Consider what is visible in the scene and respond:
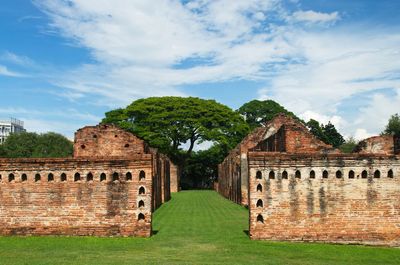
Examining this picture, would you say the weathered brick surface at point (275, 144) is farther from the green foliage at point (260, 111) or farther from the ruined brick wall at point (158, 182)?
the green foliage at point (260, 111)

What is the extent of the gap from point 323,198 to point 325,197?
0.06 meters

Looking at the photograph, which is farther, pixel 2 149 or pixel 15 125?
pixel 15 125

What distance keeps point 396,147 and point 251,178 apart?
532 cm

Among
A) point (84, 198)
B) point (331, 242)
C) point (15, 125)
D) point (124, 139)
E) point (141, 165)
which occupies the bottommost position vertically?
point (331, 242)

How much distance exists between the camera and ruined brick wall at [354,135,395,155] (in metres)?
16.9

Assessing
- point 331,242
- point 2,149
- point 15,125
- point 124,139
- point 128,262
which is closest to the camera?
point 128,262

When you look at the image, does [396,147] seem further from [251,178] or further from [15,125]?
[15,125]

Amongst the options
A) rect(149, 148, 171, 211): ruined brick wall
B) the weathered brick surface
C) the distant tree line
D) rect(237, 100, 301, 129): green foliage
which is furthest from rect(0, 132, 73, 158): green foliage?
the weathered brick surface

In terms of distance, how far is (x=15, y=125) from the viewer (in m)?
114

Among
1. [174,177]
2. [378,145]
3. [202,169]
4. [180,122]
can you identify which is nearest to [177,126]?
[180,122]

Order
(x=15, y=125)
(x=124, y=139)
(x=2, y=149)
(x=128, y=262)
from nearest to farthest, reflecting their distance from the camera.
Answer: (x=128, y=262)
(x=124, y=139)
(x=2, y=149)
(x=15, y=125)

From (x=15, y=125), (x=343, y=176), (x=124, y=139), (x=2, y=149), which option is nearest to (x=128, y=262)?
(x=343, y=176)

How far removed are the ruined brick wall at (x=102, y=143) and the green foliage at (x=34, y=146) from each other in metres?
33.3

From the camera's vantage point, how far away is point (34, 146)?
5575 centimetres
